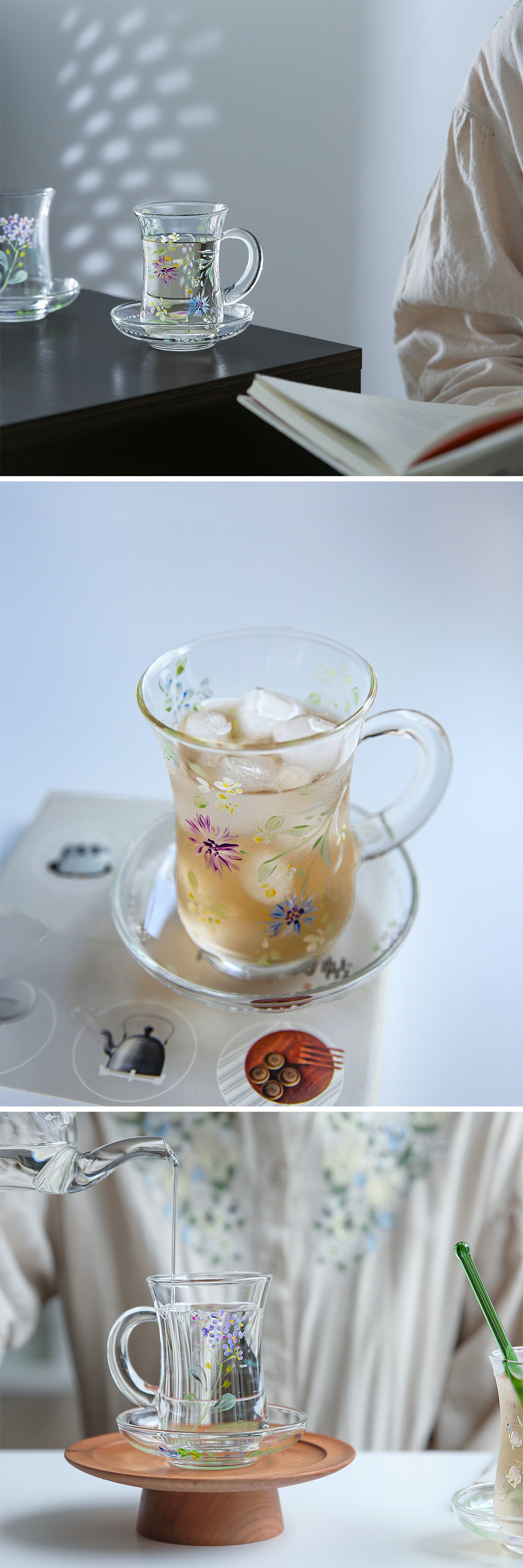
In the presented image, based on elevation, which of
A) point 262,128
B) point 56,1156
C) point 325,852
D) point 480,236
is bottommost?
point 56,1156

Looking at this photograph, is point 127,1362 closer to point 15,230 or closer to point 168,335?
point 168,335

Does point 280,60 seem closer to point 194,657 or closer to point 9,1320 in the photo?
point 194,657

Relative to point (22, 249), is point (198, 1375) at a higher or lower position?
lower

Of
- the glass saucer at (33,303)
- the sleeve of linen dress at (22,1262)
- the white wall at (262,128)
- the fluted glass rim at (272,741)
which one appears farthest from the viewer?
the white wall at (262,128)

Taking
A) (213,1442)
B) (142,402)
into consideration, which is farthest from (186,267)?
(213,1442)

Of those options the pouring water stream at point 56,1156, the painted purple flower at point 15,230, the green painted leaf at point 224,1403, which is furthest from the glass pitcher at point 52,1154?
the painted purple flower at point 15,230

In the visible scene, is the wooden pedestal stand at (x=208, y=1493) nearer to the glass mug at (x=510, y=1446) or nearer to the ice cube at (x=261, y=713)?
the glass mug at (x=510, y=1446)

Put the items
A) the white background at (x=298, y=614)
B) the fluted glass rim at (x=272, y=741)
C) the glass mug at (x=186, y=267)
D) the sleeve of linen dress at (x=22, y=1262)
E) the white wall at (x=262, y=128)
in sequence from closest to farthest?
the fluted glass rim at (x=272, y=741) < the white background at (x=298, y=614) < the glass mug at (x=186, y=267) < the sleeve of linen dress at (x=22, y=1262) < the white wall at (x=262, y=128)
